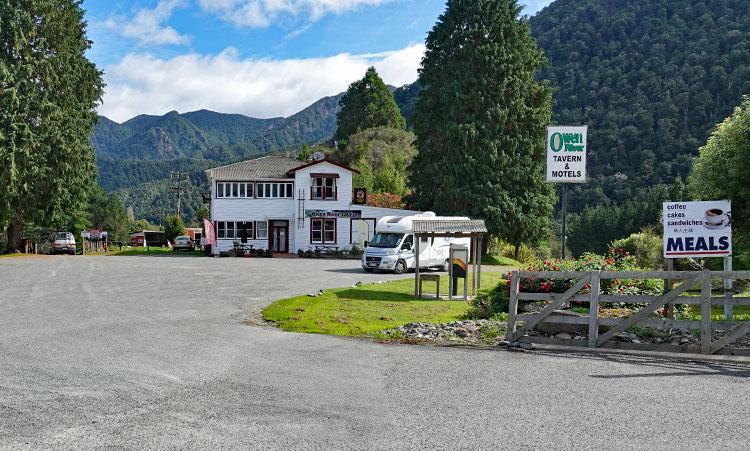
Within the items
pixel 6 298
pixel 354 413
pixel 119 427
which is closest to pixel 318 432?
pixel 354 413

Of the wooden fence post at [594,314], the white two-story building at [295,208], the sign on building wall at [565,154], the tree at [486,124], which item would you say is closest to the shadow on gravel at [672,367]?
the wooden fence post at [594,314]

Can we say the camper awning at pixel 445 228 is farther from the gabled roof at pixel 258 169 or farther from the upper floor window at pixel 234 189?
the upper floor window at pixel 234 189

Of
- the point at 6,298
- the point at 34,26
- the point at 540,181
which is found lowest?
the point at 6,298

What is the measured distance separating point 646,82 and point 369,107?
51.3 m

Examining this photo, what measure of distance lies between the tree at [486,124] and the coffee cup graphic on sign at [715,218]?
31.8 metres

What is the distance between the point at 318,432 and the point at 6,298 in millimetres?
16403

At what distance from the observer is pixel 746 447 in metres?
6.14

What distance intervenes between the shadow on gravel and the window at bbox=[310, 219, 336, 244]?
41.3m

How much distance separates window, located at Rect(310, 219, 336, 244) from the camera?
2050 inches

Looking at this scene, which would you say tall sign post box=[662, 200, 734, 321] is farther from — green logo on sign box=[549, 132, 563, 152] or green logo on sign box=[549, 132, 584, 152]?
green logo on sign box=[549, 132, 563, 152]

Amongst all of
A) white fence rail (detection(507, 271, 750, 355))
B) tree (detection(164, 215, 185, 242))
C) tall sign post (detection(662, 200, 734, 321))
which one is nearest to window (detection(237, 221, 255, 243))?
tree (detection(164, 215, 185, 242))

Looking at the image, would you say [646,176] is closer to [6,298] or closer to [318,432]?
[6,298]

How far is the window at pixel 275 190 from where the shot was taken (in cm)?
5281

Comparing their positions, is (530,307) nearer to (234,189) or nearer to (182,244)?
(234,189)
